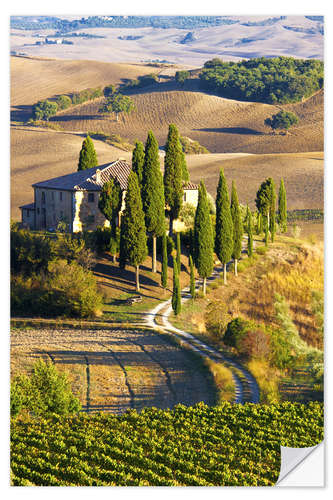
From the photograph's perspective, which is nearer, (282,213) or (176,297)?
(176,297)

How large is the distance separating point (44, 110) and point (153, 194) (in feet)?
11.5

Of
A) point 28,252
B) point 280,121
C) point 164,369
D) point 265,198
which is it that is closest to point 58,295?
point 28,252

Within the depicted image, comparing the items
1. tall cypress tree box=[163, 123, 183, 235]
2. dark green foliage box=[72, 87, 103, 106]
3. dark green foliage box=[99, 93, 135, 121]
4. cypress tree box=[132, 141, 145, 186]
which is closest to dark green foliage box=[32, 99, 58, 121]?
dark green foliage box=[72, 87, 103, 106]

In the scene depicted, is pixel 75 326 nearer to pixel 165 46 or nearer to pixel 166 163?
pixel 166 163

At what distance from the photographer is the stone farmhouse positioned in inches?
598

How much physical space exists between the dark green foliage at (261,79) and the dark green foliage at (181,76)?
1.27 feet

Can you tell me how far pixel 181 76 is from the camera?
53.2ft

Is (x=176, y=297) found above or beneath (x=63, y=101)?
beneath

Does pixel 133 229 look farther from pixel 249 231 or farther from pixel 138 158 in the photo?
pixel 249 231

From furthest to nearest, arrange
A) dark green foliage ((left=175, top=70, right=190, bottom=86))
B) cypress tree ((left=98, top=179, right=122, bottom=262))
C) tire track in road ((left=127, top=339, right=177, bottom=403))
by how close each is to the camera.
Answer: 1. dark green foliage ((left=175, top=70, right=190, bottom=86))
2. cypress tree ((left=98, top=179, right=122, bottom=262))
3. tire track in road ((left=127, top=339, right=177, bottom=403))

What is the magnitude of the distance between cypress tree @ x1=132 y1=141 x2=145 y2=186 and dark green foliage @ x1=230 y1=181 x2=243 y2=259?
A: 240cm

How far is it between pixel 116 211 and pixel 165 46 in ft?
13.9

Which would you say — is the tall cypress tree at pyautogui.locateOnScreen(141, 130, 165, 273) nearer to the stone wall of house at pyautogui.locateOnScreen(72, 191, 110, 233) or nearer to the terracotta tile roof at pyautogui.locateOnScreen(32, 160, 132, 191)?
the terracotta tile roof at pyautogui.locateOnScreen(32, 160, 132, 191)
